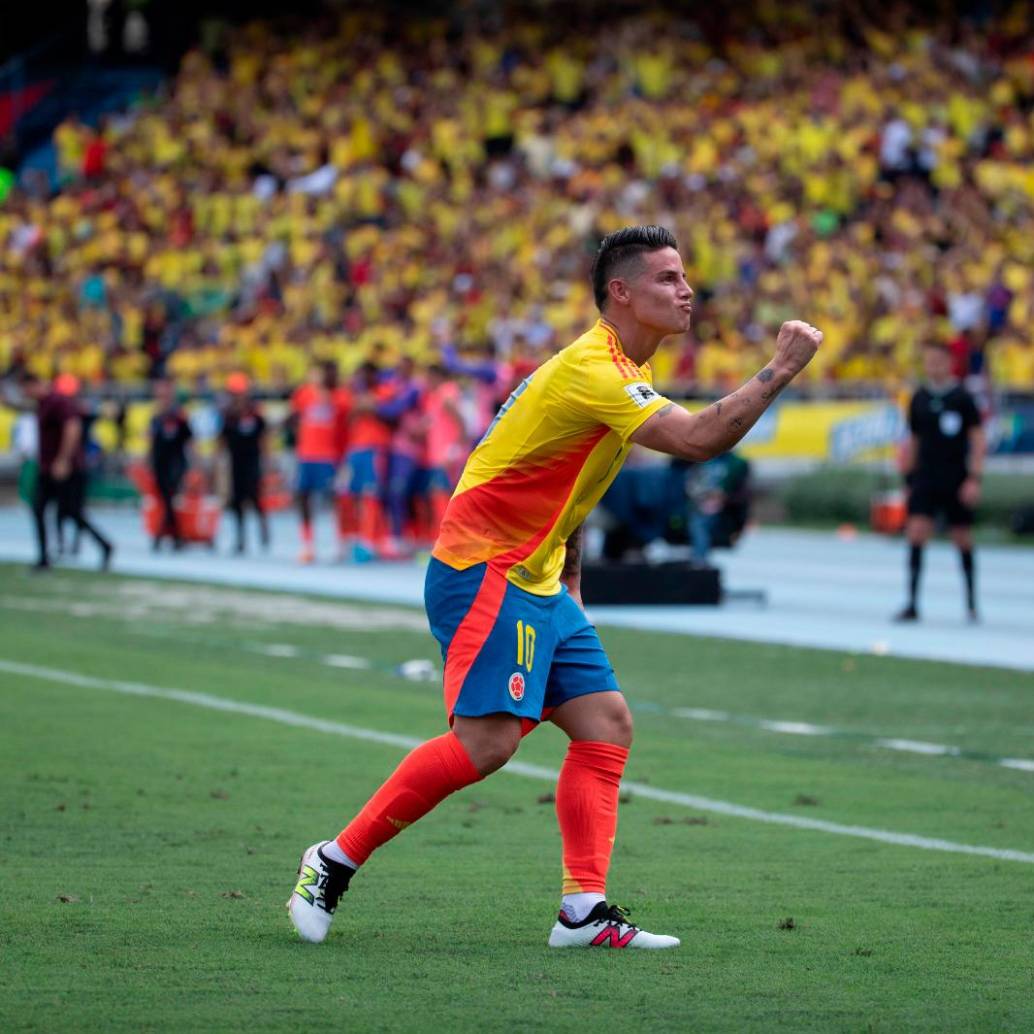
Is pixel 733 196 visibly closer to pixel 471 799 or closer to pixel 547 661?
pixel 471 799

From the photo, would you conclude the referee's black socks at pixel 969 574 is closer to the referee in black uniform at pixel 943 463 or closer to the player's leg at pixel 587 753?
the referee in black uniform at pixel 943 463

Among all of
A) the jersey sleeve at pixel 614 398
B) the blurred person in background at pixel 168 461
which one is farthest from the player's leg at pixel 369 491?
the jersey sleeve at pixel 614 398

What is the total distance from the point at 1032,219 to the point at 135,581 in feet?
49.4

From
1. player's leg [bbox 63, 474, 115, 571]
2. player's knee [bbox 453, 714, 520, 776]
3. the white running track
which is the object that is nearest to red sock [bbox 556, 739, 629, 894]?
player's knee [bbox 453, 714, 520, 776]

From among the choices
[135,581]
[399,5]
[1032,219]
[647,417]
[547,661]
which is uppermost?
[399,5]

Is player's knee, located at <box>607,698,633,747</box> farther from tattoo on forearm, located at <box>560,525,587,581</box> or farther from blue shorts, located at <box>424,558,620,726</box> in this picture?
tattoo on forearm, located at <box>560,525,587,581</box>

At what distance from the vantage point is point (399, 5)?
42.4 m

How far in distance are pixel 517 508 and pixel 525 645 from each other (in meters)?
0.37

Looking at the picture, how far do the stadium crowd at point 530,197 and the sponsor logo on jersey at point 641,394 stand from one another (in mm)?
22152

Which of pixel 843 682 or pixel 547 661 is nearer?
pixel 547 661

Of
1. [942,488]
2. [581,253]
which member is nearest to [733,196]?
[581,253]

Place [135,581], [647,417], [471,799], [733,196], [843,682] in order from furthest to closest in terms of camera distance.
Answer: [733,196], [135,581], [843,682], [471,799], [647,417]

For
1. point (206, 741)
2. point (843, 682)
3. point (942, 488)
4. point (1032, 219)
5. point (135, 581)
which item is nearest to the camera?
point (206, 741)

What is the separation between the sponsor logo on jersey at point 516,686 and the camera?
5852 millimetres
